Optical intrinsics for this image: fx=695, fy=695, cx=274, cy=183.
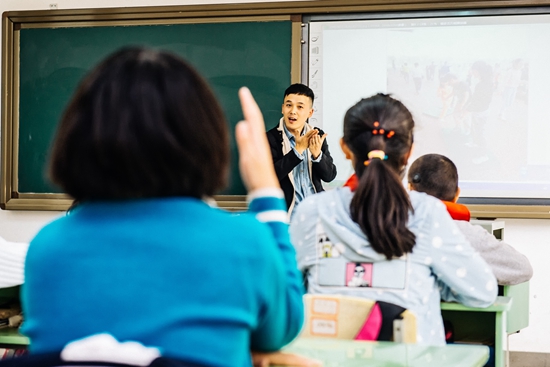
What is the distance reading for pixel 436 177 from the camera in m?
2.48

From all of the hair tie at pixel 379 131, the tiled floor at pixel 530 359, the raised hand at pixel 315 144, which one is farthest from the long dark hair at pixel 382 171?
the tiled floor at pixel 530 359

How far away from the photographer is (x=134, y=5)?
429 cm

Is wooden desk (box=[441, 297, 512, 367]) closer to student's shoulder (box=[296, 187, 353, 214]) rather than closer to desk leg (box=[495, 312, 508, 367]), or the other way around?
desk leg (box=[495, 312, 508, 367])

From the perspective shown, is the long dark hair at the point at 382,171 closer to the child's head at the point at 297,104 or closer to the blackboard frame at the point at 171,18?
the child's head at the point at 297,104

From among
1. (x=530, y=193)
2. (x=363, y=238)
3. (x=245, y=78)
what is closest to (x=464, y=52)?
(x=530, y=193)

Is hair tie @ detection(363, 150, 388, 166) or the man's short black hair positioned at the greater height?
the man's short black hair

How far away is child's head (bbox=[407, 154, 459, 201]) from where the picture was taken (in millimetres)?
2479

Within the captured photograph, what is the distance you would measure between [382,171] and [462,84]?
7.60 feet

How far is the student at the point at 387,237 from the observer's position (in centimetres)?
175

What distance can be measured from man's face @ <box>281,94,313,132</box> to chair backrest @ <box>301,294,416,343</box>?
241 centimetres

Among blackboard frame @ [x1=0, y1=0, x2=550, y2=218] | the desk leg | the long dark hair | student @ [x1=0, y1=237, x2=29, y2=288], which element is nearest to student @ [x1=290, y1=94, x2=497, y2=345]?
the long dark hair

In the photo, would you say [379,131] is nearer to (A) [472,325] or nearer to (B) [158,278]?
(A) [472,325]

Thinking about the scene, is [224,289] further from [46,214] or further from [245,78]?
[46,214]

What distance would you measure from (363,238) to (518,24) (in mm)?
2563
